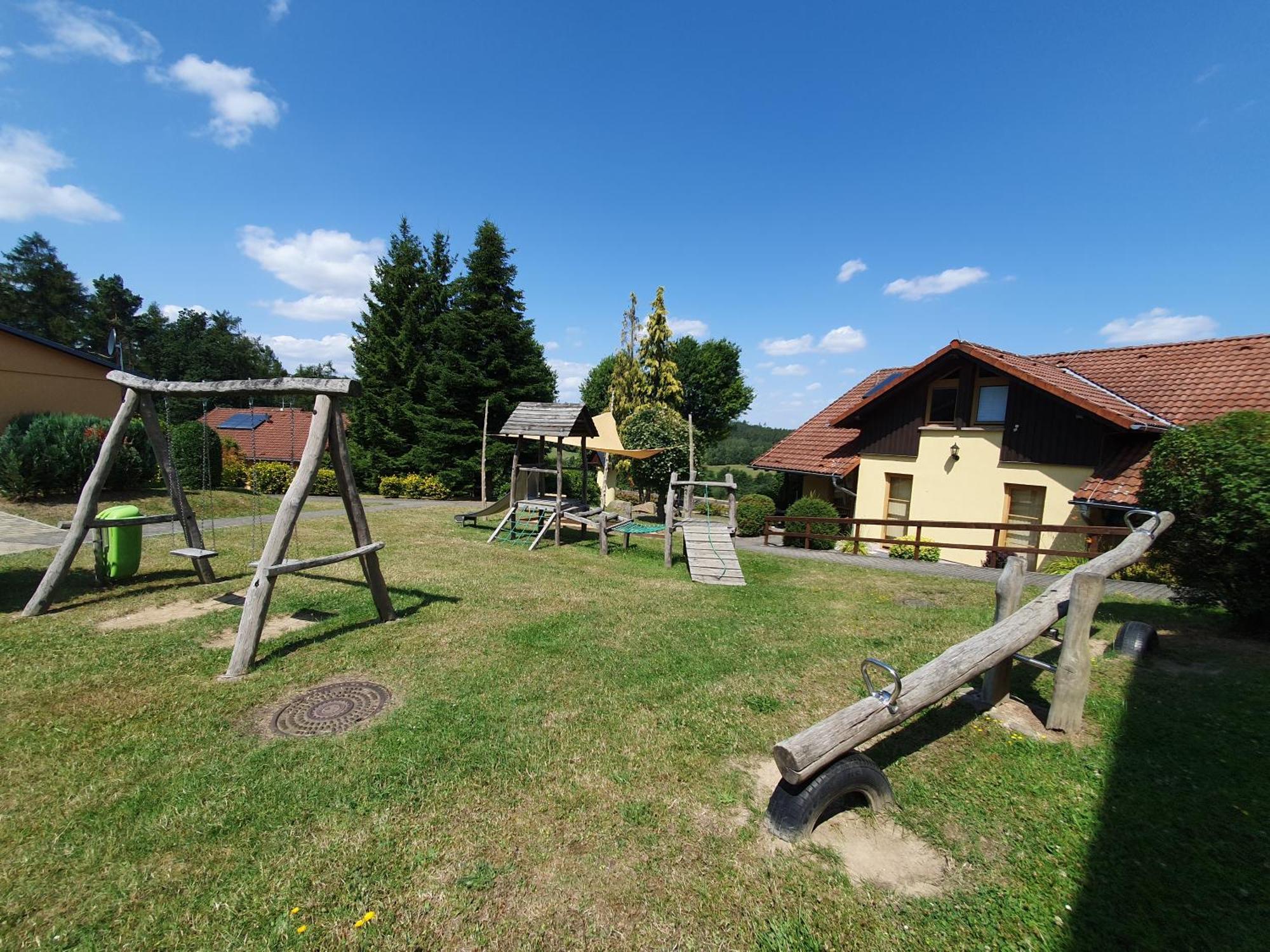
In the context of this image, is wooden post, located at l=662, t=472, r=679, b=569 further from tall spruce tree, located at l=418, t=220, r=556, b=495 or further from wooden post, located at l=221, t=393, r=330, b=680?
tall spruce tree, located at l=418, t=220, r=556, b=495

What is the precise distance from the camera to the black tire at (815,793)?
308cm

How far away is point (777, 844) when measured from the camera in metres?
3.09

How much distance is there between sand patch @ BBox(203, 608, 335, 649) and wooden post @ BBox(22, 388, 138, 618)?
227cm

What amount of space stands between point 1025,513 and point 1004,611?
10.4 metres

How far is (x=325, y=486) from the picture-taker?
877 inches

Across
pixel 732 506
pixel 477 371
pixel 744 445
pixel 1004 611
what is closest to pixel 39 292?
pixel 477 371

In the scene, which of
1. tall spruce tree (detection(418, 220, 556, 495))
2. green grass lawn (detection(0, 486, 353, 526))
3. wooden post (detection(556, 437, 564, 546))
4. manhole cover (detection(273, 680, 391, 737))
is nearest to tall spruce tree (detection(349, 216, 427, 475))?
tall spruce tree (detection(418, 220, 556, 495))

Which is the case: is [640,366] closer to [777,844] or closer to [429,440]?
[429,440]

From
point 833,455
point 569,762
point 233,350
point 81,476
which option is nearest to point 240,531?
point 81,476

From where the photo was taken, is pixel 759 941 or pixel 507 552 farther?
pixel 507 552

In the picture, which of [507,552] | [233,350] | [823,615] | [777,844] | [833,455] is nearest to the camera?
[777,844]

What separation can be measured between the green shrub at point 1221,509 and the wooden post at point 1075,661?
3.07m

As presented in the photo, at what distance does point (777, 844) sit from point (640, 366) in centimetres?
3238

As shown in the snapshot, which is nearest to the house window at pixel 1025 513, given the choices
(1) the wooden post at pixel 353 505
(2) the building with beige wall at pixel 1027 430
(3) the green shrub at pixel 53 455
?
(2) the building with beige wall at pixel 1027 430
